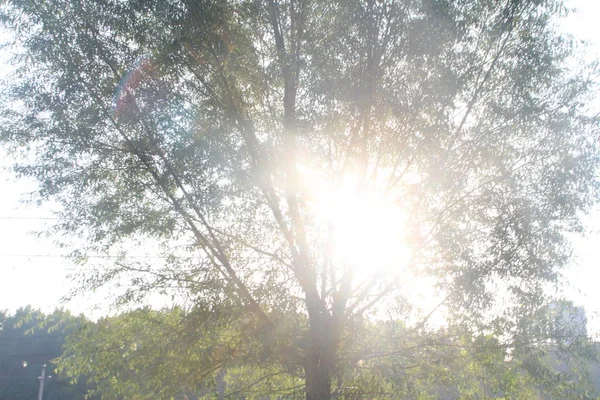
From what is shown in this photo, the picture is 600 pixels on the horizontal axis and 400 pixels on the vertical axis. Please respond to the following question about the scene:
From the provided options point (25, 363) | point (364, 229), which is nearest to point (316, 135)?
point (364, 229)

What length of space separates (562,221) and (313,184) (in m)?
3.73

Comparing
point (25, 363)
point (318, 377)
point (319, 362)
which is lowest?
point (318, 377)

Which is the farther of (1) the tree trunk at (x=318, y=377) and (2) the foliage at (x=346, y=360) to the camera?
(2) the foliage at (x=346, y=360)

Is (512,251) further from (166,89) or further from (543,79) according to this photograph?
(166,89)

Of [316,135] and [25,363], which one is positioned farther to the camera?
[25,363]

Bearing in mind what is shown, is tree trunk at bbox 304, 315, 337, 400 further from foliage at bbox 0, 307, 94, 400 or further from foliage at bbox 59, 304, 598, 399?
foliage at bbox 0, 307, 94, 400

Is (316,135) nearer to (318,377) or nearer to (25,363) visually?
(318,377)

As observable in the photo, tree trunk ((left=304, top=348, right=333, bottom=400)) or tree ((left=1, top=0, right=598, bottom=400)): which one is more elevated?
tree ((left=1, top=0, right=598, bottom=400))

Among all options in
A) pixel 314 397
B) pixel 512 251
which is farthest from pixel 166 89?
pixel 512 251

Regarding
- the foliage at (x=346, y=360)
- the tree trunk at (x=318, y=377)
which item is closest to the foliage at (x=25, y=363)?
the foliage at (x=346, y=360)

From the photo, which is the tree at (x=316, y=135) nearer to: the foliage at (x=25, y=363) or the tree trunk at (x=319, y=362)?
the tree trunk at (x=319, y=362)

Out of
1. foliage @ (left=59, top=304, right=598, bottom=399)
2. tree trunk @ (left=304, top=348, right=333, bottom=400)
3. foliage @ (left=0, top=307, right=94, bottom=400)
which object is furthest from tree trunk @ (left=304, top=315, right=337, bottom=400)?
foliage @ (left=0, top=307, right=94, bottom=400)

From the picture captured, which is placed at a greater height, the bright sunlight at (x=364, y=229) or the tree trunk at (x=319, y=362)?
the bright sunlight at (x=364, y=229)

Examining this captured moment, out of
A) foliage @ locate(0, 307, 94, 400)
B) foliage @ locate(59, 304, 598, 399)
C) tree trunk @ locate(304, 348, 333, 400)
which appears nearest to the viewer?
tree trunk @ locate(304, 348, 333, 400)
